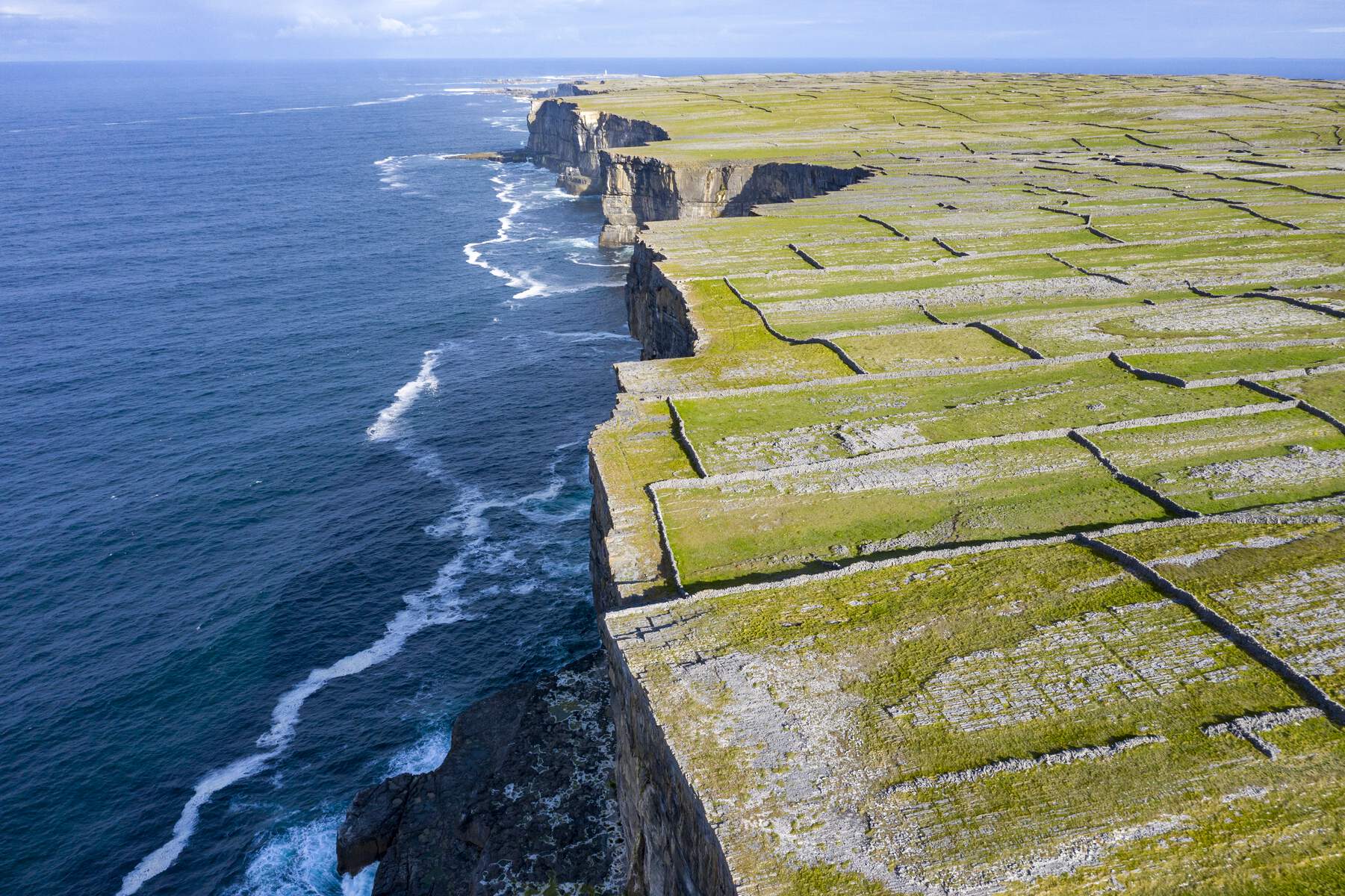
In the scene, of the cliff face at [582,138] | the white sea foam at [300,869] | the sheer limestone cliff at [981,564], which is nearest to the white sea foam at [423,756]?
the white sea foam at [300,869]

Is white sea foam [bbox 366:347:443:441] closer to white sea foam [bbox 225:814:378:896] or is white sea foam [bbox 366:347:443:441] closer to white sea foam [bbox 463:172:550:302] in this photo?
white sea foam [bbox 463:172:550:302]

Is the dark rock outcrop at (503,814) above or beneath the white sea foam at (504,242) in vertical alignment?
beneath

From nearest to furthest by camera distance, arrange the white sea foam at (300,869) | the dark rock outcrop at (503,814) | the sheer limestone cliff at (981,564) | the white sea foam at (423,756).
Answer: the sheer limestone cliff at (981,564), the dark rock outcrop at (503,814), the white sea foam at (300,869), the white sea foam at (423,756)

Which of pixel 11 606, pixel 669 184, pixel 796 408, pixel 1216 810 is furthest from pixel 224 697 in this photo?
pixel 669 184

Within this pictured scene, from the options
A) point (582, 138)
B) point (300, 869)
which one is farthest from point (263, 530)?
point (582, 138)

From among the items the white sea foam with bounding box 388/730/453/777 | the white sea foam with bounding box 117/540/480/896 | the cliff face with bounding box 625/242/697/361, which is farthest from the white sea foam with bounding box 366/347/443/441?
the white sea foam with bounding box 388/730/453/777

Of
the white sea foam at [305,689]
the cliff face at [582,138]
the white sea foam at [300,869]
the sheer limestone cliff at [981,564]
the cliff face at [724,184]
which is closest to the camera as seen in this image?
the sheer limestone cliff at [981,564]

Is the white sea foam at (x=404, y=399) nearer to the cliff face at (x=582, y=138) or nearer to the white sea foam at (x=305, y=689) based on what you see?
the white sea foam at (x=305, y=689)
